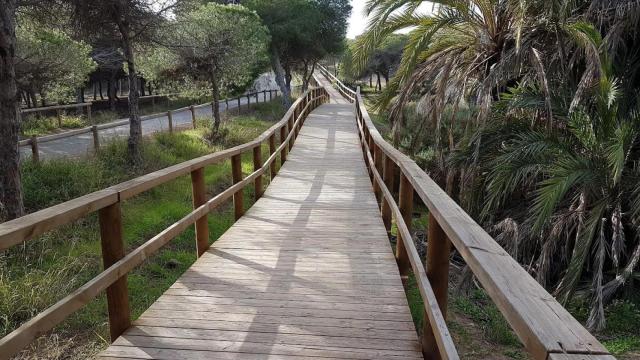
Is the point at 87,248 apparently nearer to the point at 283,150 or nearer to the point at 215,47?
the point at 283,150

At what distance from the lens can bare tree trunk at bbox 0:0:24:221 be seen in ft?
19.7

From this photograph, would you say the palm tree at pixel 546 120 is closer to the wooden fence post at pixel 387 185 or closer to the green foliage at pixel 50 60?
the wooden fence post at pixel 387 185

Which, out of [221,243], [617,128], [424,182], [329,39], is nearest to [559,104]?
[617,128]

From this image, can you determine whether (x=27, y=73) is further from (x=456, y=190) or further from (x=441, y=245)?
(x=441, y=245)

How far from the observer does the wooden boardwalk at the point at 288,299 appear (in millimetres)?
2947

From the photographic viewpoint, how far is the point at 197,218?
4414mm

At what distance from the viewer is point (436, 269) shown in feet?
9.29

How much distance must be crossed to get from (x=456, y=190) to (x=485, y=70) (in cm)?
340

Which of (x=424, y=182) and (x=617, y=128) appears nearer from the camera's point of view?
(x=424, y=182)

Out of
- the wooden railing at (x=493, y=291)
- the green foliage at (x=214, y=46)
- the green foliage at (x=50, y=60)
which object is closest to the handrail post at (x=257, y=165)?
the wooden railing at (x=493, y=291)

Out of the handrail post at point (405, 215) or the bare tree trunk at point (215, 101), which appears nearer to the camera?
the handrail post at point (405, 215)

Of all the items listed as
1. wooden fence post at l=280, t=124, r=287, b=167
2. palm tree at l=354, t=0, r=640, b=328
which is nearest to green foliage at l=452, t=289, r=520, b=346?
palm tree at l=354, t=0, r=640, b=328

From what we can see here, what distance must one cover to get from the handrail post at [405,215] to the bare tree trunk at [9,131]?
4871mm

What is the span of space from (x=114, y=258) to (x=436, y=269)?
1.93 metres
